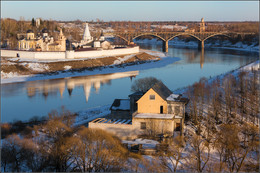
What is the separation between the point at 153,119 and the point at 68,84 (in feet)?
42.4

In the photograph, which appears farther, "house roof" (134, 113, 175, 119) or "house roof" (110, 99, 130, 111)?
"house roof" (110, 99, 130, 111)

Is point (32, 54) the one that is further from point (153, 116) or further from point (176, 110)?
point (153, 116)

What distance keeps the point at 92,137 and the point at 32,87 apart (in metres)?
13.5

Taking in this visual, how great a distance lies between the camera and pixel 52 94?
1859cm

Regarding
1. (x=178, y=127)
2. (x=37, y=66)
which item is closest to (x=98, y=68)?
(x=37, y=66)

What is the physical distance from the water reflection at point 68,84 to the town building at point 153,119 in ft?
21.9

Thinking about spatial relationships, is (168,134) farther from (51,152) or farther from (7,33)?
(7,33)

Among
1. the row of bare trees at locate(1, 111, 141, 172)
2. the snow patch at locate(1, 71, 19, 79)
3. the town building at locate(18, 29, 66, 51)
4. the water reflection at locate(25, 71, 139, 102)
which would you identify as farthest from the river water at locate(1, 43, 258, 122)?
the town building at locate(18, 29, 66, 51)

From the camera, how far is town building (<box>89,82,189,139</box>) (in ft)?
32.8

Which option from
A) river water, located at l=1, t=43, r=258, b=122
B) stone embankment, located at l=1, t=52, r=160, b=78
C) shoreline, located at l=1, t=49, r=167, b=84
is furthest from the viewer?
stone embankment, located at l=1, t=52, r=160, b=78

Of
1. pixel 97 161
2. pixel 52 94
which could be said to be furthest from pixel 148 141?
pixel 52 94

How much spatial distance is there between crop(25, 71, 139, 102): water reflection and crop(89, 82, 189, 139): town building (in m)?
6.67

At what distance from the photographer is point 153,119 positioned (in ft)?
32.9

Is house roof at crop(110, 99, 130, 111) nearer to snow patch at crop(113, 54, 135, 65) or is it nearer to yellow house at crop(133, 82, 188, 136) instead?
yellow house at crop(133, 82, 188, 136)
